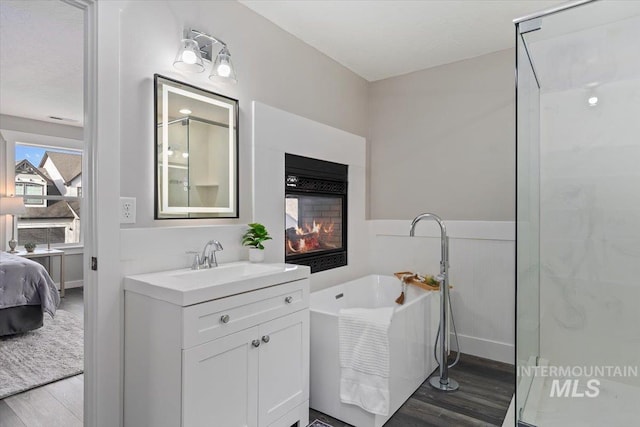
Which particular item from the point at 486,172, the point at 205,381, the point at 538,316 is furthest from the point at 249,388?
the point at 486,172

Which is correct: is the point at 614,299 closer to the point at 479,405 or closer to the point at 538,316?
the point at 538,316

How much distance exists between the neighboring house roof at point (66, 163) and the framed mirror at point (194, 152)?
446cm

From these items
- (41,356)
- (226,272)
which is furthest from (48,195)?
(226,272)

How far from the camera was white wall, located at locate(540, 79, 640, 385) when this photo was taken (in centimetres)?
211

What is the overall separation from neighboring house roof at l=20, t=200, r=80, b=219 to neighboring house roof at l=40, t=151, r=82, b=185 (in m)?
0.34

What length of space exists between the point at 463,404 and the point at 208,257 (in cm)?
174

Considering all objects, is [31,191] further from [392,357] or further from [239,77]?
[392,357]

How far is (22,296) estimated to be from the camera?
341cm

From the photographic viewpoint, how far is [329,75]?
3129 millimetres

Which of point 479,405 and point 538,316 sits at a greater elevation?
point 538,316

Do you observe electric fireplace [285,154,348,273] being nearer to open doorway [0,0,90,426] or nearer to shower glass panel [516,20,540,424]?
open doorway [0,0,90,426]

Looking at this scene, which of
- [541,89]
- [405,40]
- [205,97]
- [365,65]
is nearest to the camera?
[205,97]

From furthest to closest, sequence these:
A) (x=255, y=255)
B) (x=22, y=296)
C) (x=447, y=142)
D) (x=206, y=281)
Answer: (x=22, y=296)
(x=447, y=142)
(x=255, y=255)
(x=206, y=281)

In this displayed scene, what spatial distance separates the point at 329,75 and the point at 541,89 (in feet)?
5.14
